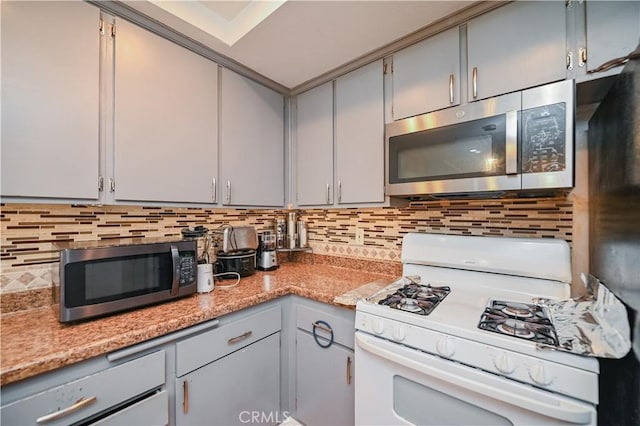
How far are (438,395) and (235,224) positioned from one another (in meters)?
1.58

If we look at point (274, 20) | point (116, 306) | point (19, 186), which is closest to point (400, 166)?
point (274, 20)

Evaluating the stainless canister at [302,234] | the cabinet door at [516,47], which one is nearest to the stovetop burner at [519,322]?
the cabinet door at [516,47]

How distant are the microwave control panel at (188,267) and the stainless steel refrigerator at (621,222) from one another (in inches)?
61.9

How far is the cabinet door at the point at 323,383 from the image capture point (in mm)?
1294

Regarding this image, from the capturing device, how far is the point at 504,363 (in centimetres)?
78

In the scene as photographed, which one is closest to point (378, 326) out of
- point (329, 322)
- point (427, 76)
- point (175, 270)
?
point (329, 322)

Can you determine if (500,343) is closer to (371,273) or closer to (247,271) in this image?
(371,273)

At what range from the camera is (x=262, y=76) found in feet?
5.86

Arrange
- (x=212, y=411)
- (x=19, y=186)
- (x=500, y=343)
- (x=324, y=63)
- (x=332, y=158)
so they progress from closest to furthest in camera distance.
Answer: (x=500, y=343) < (x=19, y=186) < (x=212, y=411) < (x=324, y=63) < (x=332, y=158)

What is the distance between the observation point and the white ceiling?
119cm

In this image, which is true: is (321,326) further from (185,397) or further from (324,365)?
(185,397)

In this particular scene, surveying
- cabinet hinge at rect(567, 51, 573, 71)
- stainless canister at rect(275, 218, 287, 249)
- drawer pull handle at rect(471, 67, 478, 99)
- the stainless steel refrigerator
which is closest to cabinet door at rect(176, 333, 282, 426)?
stainless canister at rect(275, 218, 287, 249)

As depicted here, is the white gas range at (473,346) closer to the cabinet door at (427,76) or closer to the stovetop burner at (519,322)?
the stovetop burner at (519,322)

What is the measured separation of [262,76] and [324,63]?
0.45 m
